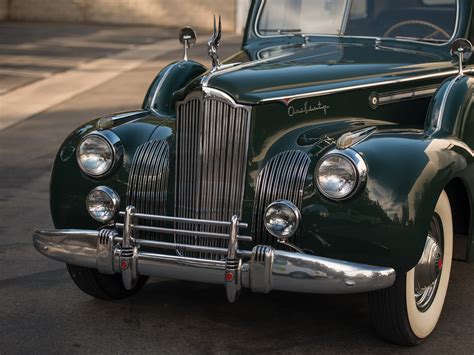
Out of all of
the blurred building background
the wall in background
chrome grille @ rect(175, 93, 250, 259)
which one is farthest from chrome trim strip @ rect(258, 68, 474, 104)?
the wall in background

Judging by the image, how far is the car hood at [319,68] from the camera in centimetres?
459

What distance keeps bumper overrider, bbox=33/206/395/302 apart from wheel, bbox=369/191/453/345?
0.81 ft

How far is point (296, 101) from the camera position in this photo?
4676 mm

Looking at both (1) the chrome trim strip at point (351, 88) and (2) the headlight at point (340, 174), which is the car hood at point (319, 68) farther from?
(2) the headlight at point (340, 174)

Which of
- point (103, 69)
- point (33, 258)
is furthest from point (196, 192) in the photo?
point (103, 69)

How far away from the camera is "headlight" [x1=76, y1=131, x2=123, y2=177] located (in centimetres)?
474

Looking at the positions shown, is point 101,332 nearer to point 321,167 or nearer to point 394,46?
point 321,167

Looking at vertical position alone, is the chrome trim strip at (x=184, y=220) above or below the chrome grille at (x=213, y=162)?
below

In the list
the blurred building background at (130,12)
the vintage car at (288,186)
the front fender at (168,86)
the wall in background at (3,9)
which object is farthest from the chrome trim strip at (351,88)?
the wall in background at (3,9)

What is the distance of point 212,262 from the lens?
4.26 metres

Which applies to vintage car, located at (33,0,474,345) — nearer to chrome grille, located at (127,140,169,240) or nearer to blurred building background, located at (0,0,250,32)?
chrome grille, located at (127,140,169,240)

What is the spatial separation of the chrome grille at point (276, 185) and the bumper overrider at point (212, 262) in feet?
0.42

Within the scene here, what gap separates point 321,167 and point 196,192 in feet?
2.07

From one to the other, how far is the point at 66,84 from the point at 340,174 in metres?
9.83
